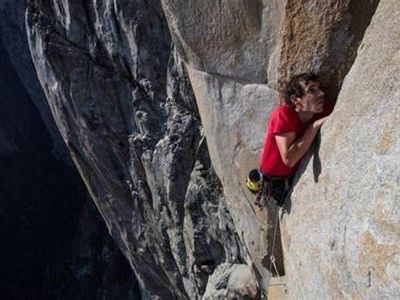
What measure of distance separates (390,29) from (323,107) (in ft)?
4.41

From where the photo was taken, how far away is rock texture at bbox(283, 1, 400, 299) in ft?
16.4

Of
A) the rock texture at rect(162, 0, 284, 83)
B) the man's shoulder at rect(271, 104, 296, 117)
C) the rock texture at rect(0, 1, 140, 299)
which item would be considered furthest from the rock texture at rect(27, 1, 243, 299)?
the rock texture at rect(0, 1, 140, 299)

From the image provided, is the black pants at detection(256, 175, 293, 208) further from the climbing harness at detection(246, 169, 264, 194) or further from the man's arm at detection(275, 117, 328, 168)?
the man's arm at detection(275, 117, 328, 168)

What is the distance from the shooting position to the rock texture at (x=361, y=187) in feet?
16.4

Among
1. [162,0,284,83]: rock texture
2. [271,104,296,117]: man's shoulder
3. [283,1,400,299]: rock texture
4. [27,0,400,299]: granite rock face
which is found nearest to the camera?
[283,1,400,299]: rock texture

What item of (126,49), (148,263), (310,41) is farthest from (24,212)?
(310,41)

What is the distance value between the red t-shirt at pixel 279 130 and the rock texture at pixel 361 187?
342 millimetres

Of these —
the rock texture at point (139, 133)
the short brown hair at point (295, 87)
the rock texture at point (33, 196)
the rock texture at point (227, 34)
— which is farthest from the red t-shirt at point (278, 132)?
the rock texture at point (33, 196)

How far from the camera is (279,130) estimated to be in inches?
263

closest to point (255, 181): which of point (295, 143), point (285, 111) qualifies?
point (295, 143)

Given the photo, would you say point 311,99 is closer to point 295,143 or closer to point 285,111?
point 285,111

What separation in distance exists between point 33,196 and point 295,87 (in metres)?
33.2

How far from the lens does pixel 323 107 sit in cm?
679

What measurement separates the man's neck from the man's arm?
120 millimetres
